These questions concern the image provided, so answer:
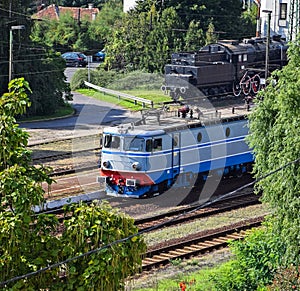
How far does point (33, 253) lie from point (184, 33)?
42.1m

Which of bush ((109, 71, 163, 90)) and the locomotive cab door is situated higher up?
bush ((109, 71, 163, 90))

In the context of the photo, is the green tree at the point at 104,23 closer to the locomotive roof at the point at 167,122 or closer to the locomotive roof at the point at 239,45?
the locomotive roof at the point at 239,45

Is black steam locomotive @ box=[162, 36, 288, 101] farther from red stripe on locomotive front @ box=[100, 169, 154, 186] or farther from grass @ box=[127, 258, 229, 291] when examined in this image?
grass @ box=[127, 258, 229, 291]

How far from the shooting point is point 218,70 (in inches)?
1528

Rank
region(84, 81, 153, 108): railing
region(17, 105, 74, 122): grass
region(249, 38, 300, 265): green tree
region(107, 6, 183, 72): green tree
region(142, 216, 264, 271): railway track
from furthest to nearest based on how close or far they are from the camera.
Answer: region(107, 6, 183, 72): green tree
region(84, 81, 153, 108): railing
region(17, 105, 74, 122): grass
region(142, 216, 264, 271): railway track
region(249, 38, 300, 265): green tree

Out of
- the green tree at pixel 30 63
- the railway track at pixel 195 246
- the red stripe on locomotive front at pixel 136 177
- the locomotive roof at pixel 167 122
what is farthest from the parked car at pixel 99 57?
the railway track at pixel 195 246

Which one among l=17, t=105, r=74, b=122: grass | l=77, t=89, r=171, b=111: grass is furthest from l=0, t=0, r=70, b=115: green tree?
→ l=77, t=89, r=171, b=111: grass

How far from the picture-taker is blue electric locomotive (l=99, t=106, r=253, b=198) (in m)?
20.8

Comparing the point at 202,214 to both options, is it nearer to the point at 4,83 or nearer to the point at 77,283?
the point at 77,283

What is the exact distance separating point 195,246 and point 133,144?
4.09m

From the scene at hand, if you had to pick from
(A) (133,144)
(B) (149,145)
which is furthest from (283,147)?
(A) (133,144)

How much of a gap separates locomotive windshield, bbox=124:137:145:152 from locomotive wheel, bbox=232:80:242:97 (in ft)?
65.8

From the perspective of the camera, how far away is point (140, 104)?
40156mm

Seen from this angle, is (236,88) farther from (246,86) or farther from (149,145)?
(149,145)
